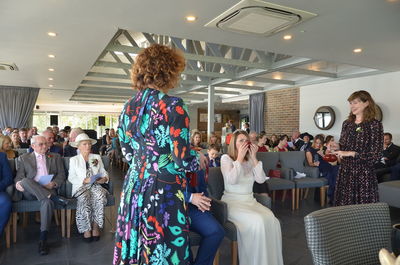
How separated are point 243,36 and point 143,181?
3.89 metres

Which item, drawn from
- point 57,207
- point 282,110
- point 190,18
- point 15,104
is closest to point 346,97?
point 282,110

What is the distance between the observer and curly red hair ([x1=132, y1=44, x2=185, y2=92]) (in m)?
1.50

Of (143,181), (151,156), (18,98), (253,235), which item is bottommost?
(253,235)

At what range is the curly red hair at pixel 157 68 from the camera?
4.93 feet

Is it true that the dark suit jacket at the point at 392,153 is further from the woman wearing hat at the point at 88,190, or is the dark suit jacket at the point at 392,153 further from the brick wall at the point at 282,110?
the woman wearing hat at the point at 88,190

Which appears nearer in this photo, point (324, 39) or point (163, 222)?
point (163, 222)

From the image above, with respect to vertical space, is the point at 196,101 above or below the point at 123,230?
above

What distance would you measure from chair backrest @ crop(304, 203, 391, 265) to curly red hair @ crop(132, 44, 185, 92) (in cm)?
95

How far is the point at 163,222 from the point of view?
55.7 inches

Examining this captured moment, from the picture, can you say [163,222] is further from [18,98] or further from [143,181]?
[18,98]

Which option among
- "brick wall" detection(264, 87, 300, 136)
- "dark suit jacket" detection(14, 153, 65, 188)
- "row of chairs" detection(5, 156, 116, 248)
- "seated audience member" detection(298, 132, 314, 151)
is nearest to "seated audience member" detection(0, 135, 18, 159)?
"row of chairs" detection(5, 156, 116, 248)

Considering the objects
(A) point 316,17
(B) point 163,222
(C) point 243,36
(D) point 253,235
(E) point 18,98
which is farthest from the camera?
(E) point 18,98

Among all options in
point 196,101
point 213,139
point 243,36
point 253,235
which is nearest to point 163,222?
point 253,235

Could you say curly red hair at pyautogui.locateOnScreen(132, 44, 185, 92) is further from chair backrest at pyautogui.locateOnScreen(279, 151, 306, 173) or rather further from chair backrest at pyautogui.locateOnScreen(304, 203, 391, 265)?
chair backrest at pyautogui.locateOnScreen(279, 151, 306, 173)
